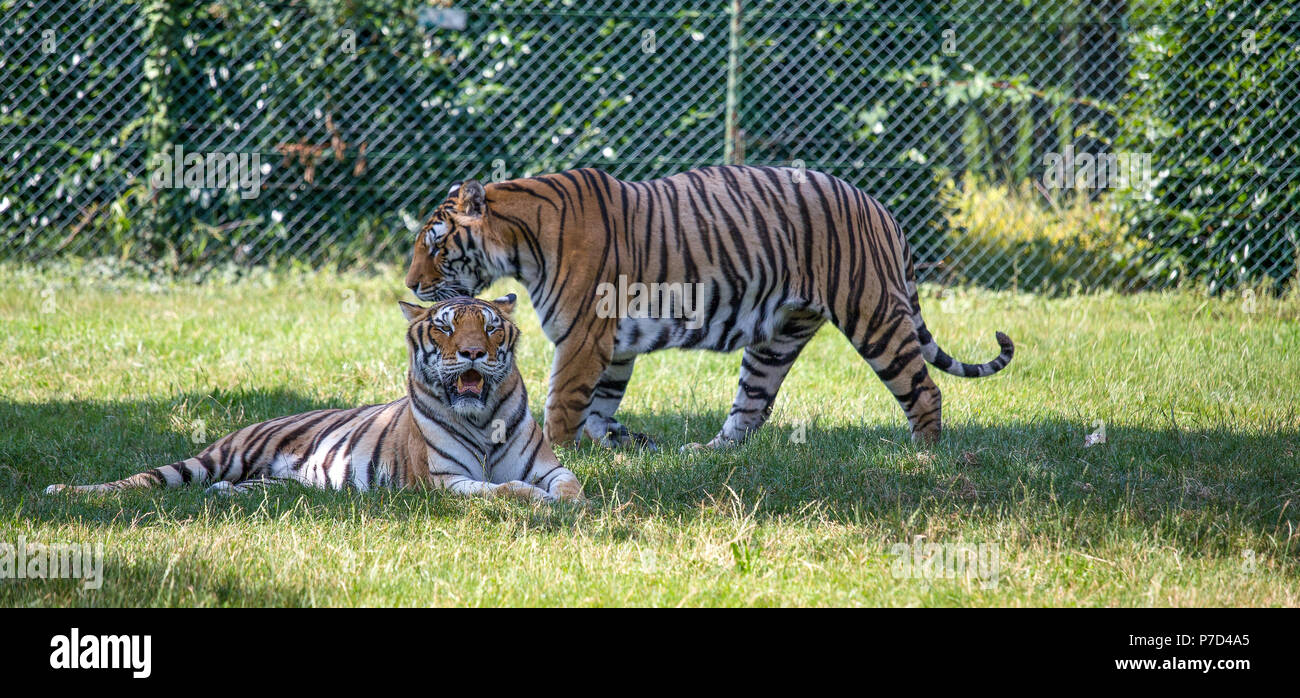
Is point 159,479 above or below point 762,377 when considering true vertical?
below

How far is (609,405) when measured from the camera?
6.08 metres

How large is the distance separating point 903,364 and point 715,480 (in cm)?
134

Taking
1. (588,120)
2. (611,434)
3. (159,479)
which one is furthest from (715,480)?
A: (588,120)

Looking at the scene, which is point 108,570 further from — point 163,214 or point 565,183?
point 163,214

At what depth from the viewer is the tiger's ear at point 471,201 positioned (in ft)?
A: 18.3

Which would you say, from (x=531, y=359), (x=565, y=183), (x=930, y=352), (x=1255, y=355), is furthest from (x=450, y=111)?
(x=1255, y=355)

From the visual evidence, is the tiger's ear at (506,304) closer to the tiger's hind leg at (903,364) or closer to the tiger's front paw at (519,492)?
the tiger's front paw at (519,492)

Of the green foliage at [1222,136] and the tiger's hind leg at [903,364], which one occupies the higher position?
the green foliage at [1222,136]
